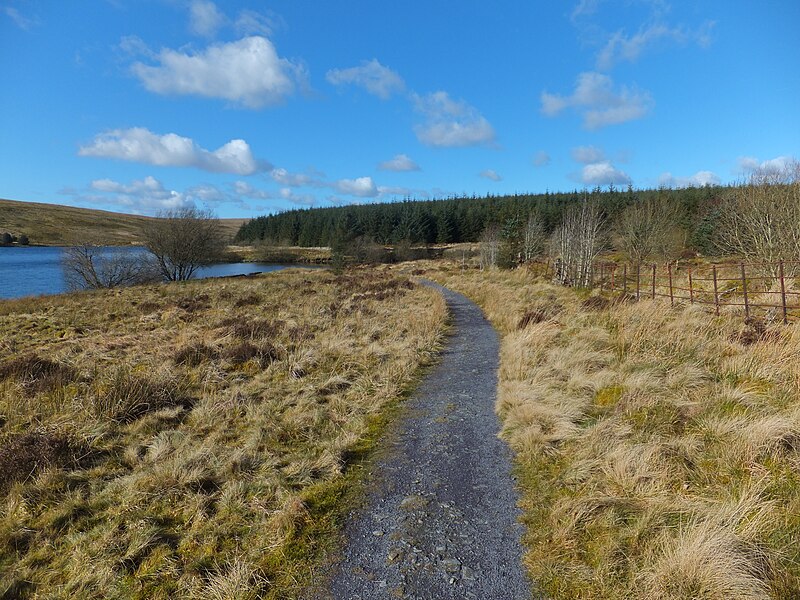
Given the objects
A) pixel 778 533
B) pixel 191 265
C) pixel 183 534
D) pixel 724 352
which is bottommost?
pixel 183 534

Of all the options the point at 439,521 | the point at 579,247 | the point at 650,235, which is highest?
the point at 650,235

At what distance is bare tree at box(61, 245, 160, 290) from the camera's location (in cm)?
3128

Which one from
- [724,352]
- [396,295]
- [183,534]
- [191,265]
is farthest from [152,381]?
[191,265]

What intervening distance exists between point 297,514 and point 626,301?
13510mm

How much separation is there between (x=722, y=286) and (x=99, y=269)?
4291 cm

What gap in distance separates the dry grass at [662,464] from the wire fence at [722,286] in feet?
11.2

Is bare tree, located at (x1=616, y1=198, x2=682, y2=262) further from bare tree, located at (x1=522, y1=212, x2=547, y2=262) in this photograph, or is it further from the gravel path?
the gravel path

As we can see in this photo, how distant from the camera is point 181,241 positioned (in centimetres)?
3684

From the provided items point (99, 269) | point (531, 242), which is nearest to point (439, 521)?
point (531, 242)

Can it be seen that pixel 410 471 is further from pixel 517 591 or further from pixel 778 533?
pixel 778 533

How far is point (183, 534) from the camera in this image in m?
3.71

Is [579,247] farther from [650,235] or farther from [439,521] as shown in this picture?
[439,521]

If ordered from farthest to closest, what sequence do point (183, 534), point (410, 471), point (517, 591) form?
point (410, 471)
point (183, 534)
point (517, 591)

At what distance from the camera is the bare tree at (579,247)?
22938mm
